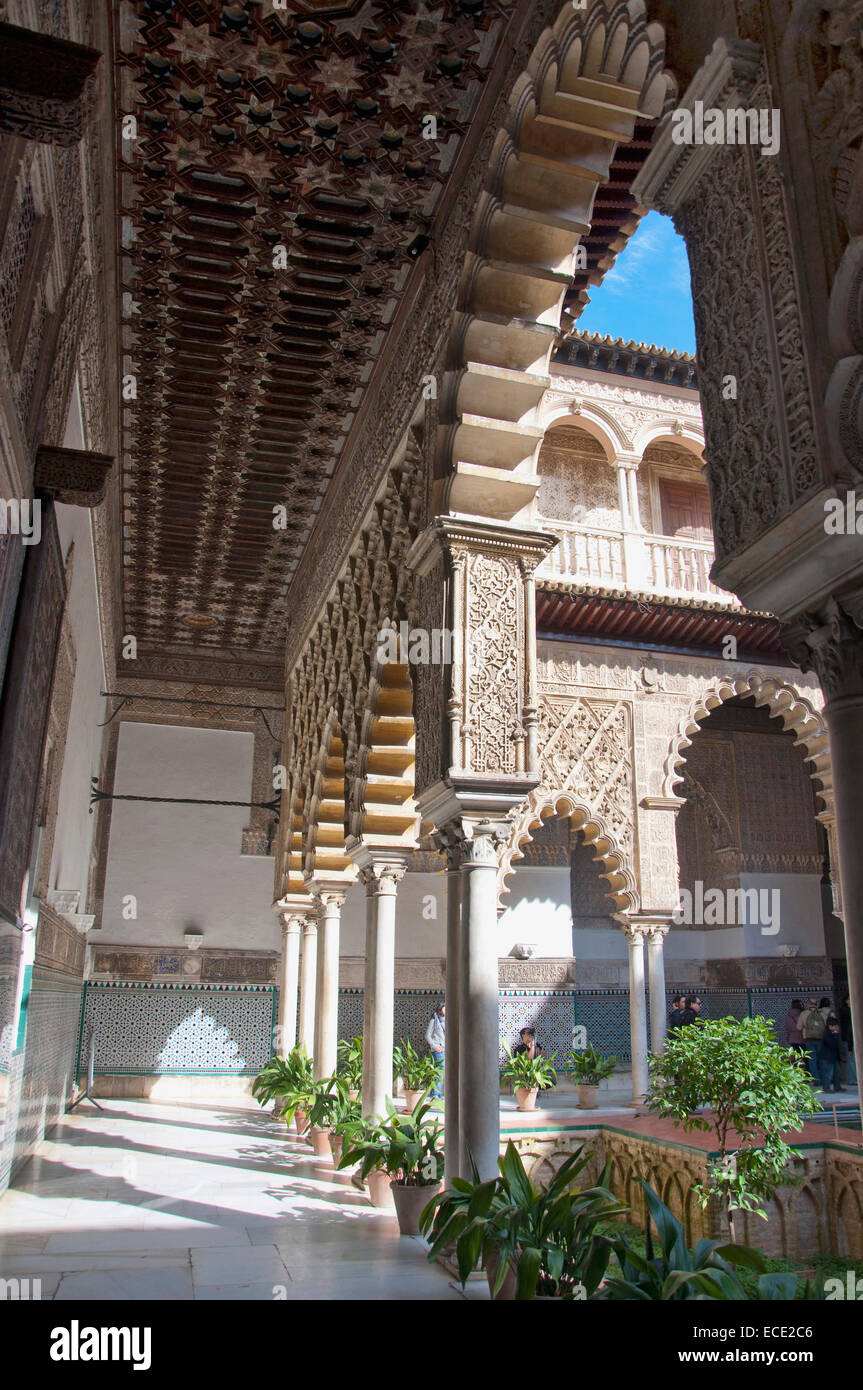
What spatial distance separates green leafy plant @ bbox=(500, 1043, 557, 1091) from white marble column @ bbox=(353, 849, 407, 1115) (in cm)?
438

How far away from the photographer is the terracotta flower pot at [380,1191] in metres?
6.16

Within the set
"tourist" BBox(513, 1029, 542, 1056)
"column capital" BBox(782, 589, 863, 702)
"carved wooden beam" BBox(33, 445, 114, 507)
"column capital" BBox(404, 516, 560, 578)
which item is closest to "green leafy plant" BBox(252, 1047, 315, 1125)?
"tourist" BBox(513, 1029, 542, 1056)

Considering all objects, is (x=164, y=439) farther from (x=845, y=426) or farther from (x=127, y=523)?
A: (x=845, y=426)

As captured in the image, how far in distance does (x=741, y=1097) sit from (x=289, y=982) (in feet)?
19.7

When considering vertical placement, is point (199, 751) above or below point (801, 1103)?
above

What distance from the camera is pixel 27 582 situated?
3.84m

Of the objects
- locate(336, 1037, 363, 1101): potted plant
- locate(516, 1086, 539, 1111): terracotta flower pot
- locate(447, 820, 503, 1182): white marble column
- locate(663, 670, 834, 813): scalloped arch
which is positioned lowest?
locate(516, 1086, 539, 1111): terracotta flower pot

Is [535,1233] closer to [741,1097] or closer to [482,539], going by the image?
[482,539]

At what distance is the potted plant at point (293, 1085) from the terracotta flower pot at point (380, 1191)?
2.53 meters

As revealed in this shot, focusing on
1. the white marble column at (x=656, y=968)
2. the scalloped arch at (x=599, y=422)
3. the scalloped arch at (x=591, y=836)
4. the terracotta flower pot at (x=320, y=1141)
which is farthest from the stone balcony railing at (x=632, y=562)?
the terracotta flower pot at (x=320, y=1141)

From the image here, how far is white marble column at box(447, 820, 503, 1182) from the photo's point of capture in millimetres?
4531

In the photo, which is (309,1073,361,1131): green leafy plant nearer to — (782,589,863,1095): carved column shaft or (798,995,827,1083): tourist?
(782,589,863,1095): carved column shaft

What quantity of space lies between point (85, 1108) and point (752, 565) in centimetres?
1079
